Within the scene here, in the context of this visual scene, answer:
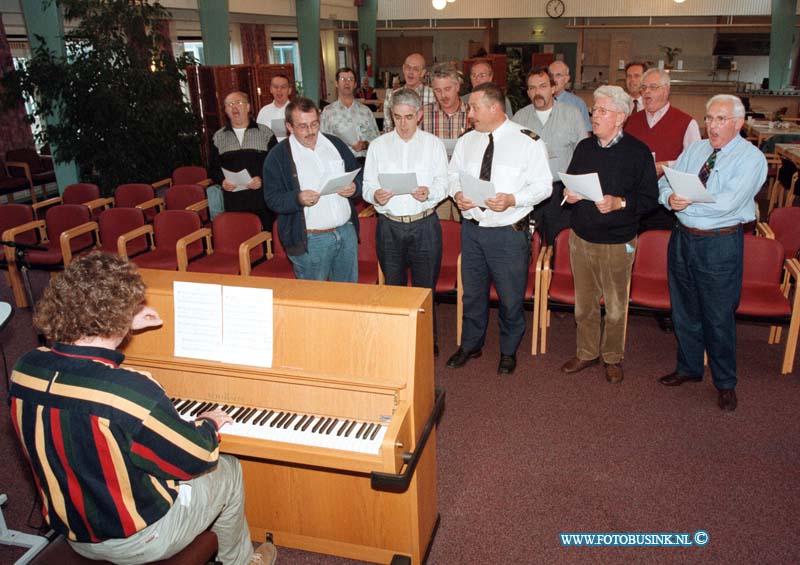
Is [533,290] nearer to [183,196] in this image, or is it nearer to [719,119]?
[719,119]

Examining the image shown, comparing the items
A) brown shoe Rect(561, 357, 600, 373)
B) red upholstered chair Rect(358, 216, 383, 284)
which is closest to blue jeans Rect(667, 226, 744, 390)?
brown shoe Rect(561, 357, 600, 373)

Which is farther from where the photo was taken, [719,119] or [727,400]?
[727,400]

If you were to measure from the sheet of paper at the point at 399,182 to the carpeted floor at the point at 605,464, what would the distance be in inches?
51.2

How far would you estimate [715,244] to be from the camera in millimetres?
3516

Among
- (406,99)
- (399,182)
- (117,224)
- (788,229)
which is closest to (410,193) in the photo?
(399,182)

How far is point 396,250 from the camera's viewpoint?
13.7ft

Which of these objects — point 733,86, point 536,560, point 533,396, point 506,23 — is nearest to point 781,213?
point 533,396

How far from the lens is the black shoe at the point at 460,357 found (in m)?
4.40

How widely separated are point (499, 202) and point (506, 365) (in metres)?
1.20

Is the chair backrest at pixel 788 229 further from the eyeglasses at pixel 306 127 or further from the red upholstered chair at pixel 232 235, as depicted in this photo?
the red upholstered chair at pixel 232 235

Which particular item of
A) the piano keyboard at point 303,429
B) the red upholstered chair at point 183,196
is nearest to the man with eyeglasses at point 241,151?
the red upholstered chair at point 183,196

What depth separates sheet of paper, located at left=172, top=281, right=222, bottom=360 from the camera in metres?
2.56

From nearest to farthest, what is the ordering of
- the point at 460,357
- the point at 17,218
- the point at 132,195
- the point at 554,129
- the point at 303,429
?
1. the point at 303,429
2. the point at 460,357
3. the point at 554,129
4. the point at 17,218
5. the point at 132,195

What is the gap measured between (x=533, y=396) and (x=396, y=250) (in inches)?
50.6
